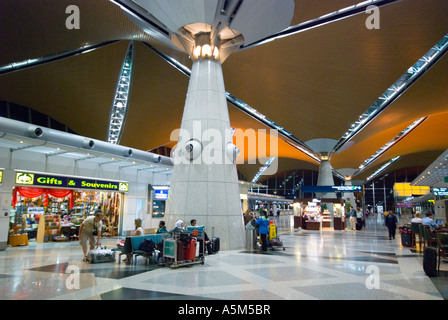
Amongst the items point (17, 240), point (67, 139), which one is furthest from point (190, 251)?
point (17, 240)

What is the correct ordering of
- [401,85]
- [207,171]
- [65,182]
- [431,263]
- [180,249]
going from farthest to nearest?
[401,85]
[65,182]
[207,171]
[180,249]
[431,263]

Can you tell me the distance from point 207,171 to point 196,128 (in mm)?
1730

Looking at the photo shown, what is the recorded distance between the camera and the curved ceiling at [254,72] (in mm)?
16828

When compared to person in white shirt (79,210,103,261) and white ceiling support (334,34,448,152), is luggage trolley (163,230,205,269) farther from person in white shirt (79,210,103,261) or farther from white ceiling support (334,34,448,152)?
white ceiling support (334,34,448,152)

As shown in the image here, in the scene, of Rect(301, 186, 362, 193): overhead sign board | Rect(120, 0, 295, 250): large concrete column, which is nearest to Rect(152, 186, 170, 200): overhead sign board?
Rect(120, 0, 295, 250): large concrete column

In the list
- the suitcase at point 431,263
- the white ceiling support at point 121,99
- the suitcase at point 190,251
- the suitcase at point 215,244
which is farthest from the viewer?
the white ceiling support at point 121,99

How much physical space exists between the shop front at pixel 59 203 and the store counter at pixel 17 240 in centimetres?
128

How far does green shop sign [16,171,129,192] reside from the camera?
12477mm

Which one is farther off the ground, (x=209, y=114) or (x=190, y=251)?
(x=209, y=114)

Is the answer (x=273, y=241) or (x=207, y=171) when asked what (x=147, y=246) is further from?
(x=273, y=241)

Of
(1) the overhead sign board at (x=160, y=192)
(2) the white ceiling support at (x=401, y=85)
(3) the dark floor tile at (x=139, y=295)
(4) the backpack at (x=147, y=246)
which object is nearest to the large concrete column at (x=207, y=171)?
(4) the backpack at (x=147, y=246)

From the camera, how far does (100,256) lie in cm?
860

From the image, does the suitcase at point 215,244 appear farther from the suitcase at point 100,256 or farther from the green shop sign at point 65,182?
the green shop sign at point 65,182

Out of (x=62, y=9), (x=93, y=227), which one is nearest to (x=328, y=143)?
(x=62, y=9)
